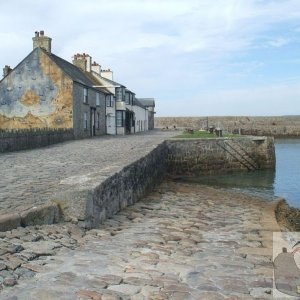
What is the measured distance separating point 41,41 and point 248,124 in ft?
188

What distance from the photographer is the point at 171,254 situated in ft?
19.9

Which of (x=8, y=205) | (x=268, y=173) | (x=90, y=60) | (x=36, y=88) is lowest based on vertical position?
(x=268, y=173)

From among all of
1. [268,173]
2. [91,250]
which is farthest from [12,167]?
[268,173]

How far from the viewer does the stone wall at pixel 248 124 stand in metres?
77.2

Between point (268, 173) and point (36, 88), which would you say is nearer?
point (268, 173)

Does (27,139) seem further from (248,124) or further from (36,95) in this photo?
(248,124)

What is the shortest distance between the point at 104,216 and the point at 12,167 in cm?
541

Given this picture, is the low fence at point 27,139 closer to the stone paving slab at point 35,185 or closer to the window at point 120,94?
the stone paving slab at point 35,185

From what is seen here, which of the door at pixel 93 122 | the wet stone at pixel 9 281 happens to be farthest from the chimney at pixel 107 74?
the wet stone at pixel 9 281

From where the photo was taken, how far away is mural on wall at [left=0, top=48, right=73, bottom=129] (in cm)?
3053

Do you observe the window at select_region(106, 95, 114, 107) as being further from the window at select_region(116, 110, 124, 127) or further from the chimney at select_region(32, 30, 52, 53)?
the chimney at select_region(32, 30, 52, 53)

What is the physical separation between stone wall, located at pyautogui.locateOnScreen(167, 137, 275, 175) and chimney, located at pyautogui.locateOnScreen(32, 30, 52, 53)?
1284cm

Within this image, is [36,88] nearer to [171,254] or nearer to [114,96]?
[114,96]

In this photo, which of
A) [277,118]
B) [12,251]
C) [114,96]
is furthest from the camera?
[277,118]
